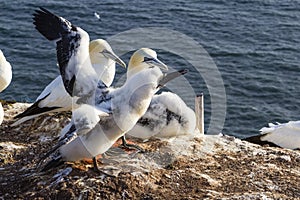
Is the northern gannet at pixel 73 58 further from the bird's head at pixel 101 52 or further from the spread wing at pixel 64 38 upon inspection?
the bird's head at pixel 101 52

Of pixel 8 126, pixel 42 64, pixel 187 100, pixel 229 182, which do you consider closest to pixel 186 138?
pixel 229 182

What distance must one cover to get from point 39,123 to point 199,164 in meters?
2.91

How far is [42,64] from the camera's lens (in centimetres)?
2059

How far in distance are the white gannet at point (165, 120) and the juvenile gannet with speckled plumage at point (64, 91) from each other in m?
0.98

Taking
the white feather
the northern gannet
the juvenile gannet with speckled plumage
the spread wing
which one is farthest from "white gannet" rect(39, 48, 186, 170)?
the white feather

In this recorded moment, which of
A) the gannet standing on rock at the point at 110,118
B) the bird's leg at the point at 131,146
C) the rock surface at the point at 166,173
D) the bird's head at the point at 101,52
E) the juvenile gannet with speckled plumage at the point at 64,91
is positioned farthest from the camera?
the bird's head at the point at 101,52

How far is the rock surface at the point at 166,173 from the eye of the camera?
6.51m

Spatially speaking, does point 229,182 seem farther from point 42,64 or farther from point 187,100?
point 42,64

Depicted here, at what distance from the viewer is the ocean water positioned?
18828 millimetres

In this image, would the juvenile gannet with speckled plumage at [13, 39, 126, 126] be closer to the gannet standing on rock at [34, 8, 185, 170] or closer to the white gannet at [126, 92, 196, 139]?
the white gannet at [126, 92, 196, 139]

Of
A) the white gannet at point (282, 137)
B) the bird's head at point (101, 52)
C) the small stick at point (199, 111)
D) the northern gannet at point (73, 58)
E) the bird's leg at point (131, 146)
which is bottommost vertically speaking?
the white gannet at point (282, 137)

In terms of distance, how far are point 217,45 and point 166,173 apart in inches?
606

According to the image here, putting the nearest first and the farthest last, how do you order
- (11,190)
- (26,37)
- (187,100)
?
(11,190)
(187,100)
(26,37)

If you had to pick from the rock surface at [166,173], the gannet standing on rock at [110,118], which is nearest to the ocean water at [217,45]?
the rock surface at [166,173]
